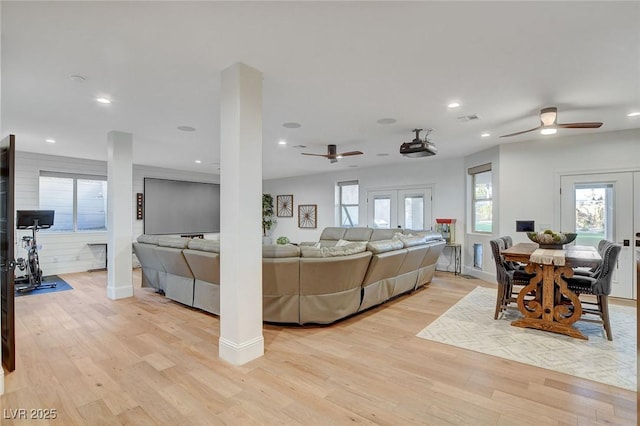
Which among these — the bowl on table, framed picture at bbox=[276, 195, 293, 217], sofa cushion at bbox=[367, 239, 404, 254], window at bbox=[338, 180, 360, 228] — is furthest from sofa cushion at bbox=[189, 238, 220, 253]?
framed picture at bbox=[276, 195, 293, 217]

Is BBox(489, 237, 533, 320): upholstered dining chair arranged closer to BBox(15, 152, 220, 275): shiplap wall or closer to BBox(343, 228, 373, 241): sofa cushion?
BBox(343, 228, 373, 241): sofa cushion

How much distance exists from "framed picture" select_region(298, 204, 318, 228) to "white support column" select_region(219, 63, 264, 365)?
6794mm

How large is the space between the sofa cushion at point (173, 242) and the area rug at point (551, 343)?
3.25 meters

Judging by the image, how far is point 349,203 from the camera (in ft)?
→ 30.1

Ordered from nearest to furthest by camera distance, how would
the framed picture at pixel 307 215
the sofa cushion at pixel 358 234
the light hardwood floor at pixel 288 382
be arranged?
the light hardwood floor at pixel 288 382 → the sofa cushion at pixel 358 234 → the framed picture at pixel 307 215

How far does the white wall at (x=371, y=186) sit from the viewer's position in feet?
23.6

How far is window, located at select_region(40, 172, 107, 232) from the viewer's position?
6.86 metres

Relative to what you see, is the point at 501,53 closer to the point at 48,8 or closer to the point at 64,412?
the point at 48,8

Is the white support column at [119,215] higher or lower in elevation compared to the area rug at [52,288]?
higher

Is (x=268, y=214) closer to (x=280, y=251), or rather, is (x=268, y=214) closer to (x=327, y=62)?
(x=280, y=251)

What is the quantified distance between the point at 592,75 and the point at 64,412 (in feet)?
16.8

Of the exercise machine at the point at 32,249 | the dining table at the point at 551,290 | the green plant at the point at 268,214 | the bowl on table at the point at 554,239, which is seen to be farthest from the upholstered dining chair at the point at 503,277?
the green plant at the point at 268,214

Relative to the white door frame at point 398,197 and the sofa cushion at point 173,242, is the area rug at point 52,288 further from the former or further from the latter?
the white door frame at point 398,197

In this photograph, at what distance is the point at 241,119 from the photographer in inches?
107
